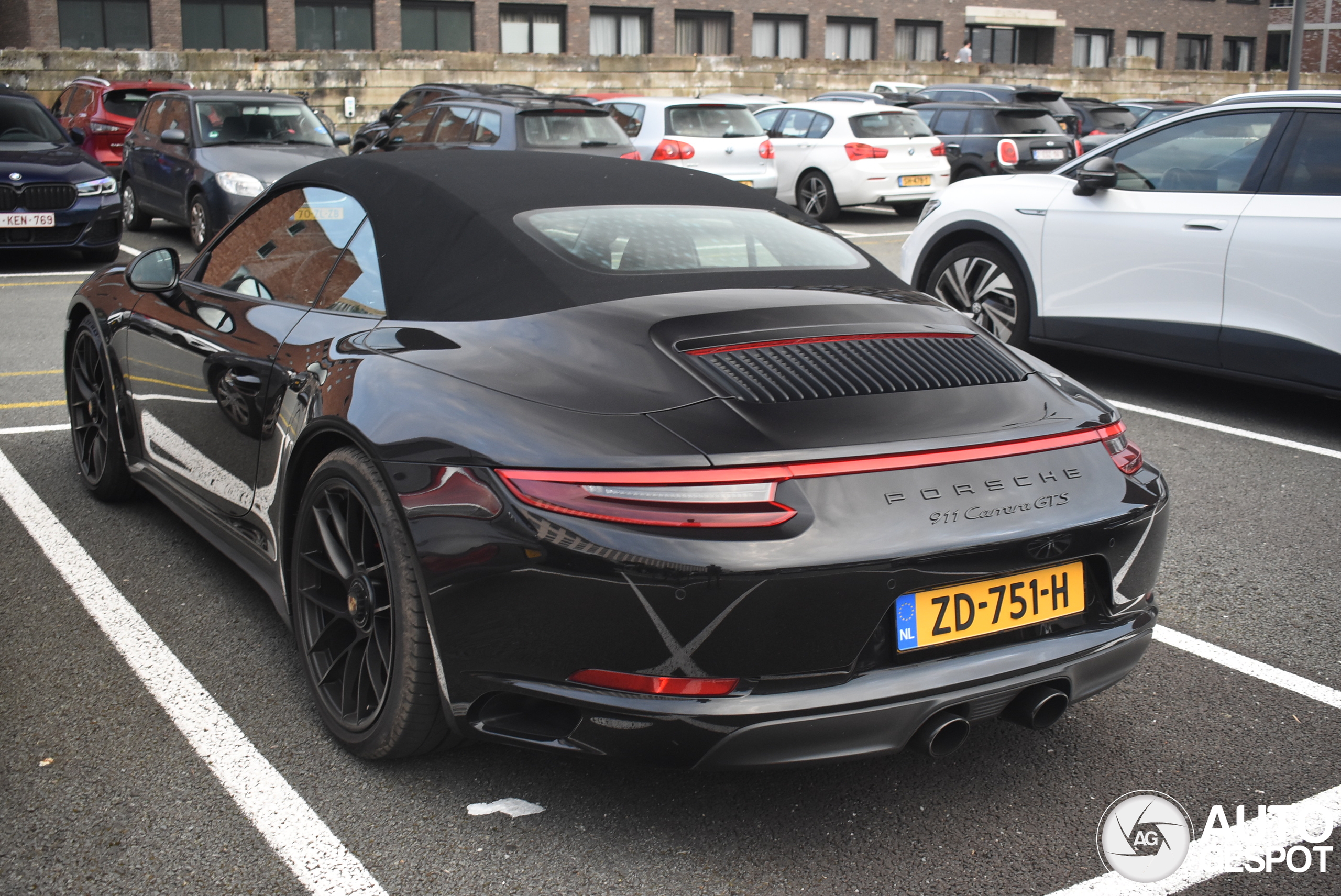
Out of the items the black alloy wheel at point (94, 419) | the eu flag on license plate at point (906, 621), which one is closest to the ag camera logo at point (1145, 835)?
the eu flag on license plate at point (906, 621)

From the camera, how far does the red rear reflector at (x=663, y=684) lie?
237cm

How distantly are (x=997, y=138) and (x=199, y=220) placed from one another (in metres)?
11.4

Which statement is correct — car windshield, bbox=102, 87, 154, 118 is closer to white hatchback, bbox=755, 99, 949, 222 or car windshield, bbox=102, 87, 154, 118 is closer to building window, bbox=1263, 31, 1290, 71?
white hatchback, bbox=755, 99, 949, 222

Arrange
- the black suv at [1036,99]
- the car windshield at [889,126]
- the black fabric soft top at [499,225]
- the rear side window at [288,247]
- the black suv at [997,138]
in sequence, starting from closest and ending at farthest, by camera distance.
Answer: the black fabric soft top at [499,225] → the rear side window at [288,247] → the car windshield at [889,126] → the black suv at [997,138] → the black suv at [1036,99]

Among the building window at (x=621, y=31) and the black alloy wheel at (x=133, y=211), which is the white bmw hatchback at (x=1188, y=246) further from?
the building window at (x=621, y=31)

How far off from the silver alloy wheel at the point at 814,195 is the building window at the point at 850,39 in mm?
30915

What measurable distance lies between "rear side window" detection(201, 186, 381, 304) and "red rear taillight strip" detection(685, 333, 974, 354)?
1157 mm

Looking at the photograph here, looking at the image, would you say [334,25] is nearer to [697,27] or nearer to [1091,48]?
[697,27]

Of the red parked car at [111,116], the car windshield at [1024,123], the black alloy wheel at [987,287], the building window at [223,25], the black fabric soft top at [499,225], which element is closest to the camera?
the black fabric soft top at [499,225]

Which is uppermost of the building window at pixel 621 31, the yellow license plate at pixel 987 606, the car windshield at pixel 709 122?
the building window at pixel 621 31

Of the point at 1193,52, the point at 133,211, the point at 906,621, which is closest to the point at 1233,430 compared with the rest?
the point at 906,621

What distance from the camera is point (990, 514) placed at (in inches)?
97.1

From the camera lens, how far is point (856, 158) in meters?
16.5

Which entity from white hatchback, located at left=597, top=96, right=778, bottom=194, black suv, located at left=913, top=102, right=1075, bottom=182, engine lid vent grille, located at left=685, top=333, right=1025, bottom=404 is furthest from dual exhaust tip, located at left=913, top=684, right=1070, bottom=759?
black suv, located at left=913, top=102, right=1075, bottom=182
